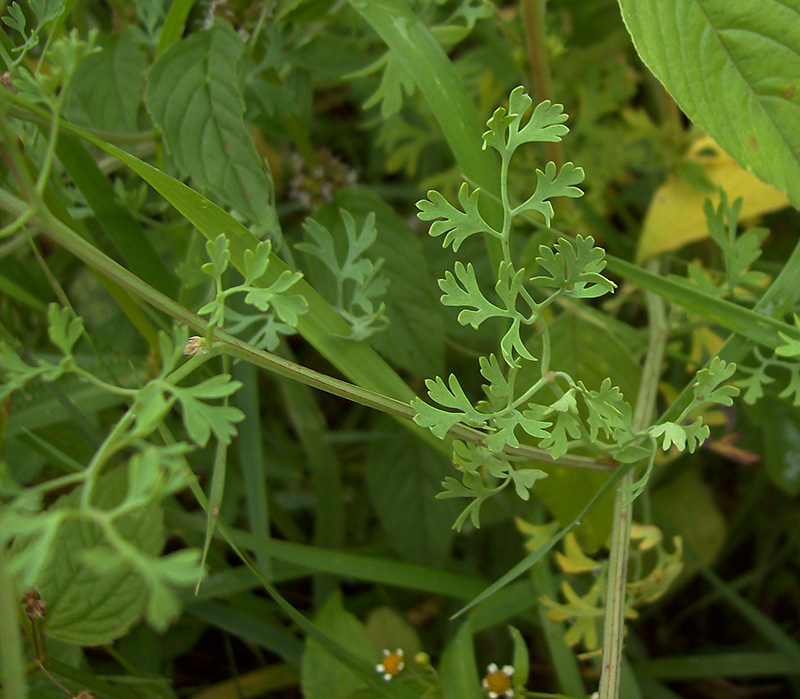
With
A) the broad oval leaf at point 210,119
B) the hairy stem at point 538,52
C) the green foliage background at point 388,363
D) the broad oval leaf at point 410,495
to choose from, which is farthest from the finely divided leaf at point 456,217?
the broad oval leaf at point 410,495

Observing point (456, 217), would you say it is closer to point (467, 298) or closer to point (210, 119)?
point (467, 298)

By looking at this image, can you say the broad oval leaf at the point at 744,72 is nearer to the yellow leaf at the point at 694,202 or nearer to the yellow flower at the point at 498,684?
the yellow leaf at the point at 694,202

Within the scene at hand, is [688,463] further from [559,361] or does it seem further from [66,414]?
[66,414]

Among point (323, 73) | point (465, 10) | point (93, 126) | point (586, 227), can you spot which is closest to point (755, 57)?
point (465, 10)

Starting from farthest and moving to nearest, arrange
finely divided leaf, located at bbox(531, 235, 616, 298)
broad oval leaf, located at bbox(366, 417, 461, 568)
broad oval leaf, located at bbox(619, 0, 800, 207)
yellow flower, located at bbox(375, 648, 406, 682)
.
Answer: broad oval leaf, located at bbox(366, 417, 461, 568) → yellow flower, located at bbox(375, 648, 406, 682) → broad oval leaf, located at bbox(619, 0, 800, 207) → finely divided leaf, located at bbox(531, 235, 616, 298)

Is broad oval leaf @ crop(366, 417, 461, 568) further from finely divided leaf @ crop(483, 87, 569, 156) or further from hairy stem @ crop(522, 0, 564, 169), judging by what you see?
finely divided leaf @ crop(483, 87, 569, 156)

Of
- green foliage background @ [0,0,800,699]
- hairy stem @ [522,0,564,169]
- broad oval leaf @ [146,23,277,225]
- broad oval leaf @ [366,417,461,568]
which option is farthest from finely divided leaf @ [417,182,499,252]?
broad oval leaf @ [366,417,461,568]
